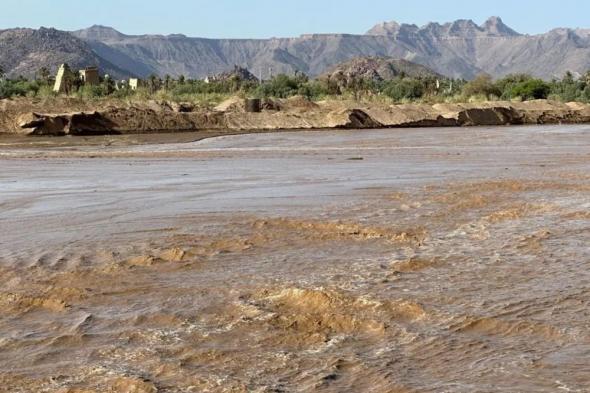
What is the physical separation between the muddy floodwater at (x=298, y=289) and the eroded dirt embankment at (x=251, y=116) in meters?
25.1

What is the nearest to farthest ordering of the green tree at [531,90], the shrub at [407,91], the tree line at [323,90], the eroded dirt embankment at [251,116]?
the eroded dirt embankment at [251,116] < the tree line at [323,90] < the shrub at [407,91] < the green tree at [531,90]

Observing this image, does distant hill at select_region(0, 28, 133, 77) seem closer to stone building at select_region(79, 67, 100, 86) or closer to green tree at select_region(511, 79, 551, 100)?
stone building at select_region(79, 67, 100, 86)

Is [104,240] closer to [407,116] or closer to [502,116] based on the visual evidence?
[407,116]

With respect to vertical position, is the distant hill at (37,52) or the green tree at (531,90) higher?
the distant hill at (37,52)

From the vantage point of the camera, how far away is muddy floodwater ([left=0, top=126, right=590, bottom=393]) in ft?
12.9

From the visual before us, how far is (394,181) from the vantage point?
13.1 metres

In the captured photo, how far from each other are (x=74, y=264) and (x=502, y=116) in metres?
44.8

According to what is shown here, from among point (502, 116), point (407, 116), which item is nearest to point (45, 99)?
point (407, 116)

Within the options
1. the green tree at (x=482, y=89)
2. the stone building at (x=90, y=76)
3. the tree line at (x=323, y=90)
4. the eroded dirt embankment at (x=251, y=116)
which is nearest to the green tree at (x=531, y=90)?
the tree line at (x=323, y=90)

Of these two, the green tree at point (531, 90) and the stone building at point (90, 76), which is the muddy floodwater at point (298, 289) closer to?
the stone building at point (90, 76)

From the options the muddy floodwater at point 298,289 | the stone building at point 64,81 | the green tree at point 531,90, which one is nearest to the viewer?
the muddy floodwater at point 298,289

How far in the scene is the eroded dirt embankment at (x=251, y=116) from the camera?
36.3 metres

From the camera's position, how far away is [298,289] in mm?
5488

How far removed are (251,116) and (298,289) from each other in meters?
37.7
